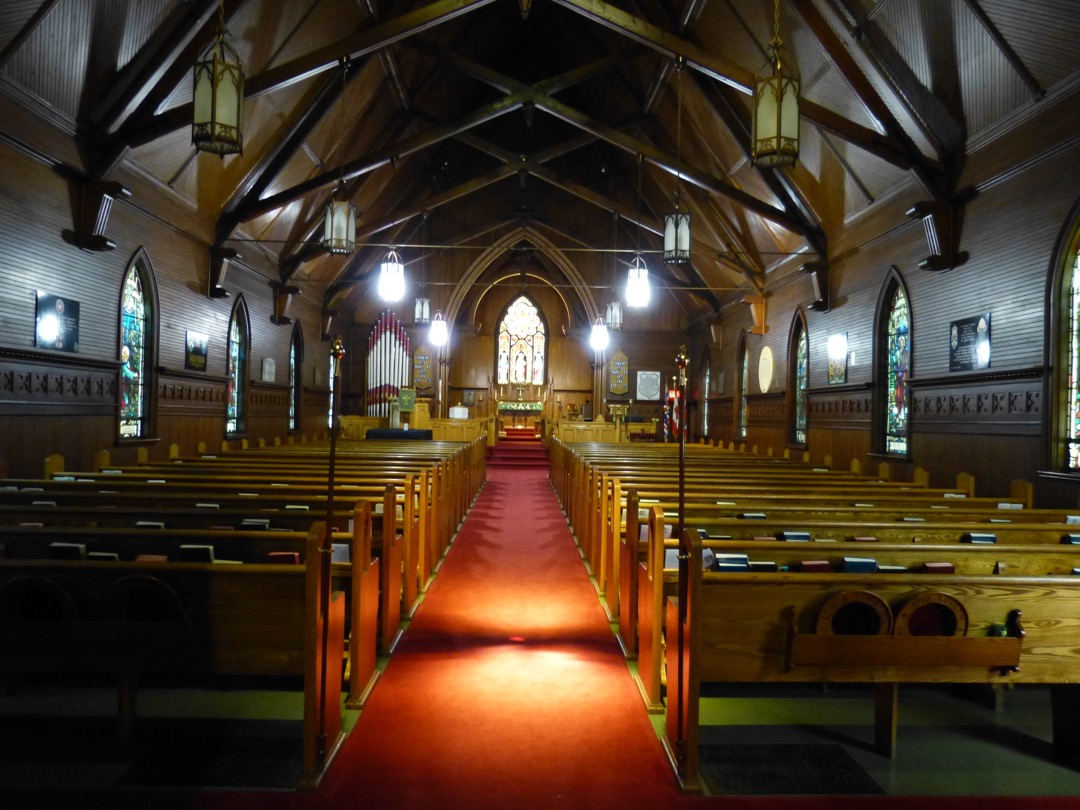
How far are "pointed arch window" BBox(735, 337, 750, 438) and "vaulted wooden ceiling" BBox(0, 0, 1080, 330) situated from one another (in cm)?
151

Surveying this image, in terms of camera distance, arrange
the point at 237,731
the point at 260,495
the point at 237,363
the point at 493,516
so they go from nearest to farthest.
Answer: the point at 237,731 < the point at 260,495 < the point at 493,516 < the point at 237,363

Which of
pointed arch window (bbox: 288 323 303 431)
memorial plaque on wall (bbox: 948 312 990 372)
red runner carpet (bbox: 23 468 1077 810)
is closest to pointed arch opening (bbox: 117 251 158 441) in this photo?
pointed arch window (bbox: 288 323 303 431)

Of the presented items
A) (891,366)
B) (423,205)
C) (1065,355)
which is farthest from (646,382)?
(1065,355)

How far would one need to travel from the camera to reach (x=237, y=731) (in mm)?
3354

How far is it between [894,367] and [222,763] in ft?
30.8

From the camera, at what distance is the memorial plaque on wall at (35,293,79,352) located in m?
7.53

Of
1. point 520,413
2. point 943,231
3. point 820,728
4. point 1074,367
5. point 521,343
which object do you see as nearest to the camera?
point 820,728

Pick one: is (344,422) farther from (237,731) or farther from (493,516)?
(237,731)

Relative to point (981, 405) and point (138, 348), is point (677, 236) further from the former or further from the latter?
point (138, 348)

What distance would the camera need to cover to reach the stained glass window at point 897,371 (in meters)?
9.36

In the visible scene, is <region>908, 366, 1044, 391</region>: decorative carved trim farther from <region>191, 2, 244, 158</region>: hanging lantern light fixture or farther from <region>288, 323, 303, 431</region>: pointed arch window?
<region>288, 323, 303, 431</region>: pointed arch window

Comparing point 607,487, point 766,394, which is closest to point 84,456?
point 607,487

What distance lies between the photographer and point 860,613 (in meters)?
3.09

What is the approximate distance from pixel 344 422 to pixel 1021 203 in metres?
14.4
